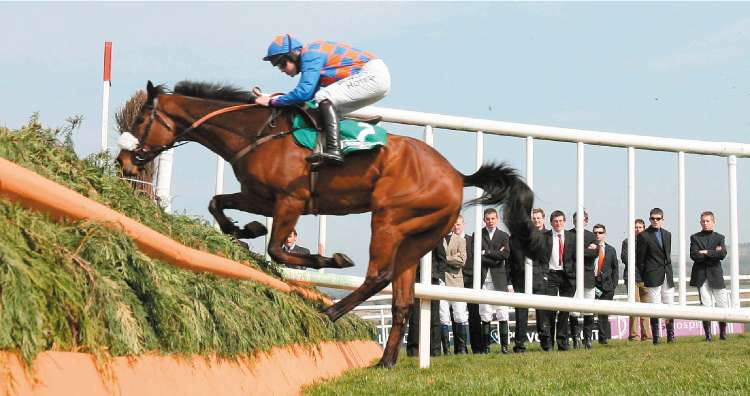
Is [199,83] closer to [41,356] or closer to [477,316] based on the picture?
[41,356]

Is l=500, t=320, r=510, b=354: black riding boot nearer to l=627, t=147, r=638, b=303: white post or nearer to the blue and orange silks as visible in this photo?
l=627, t=147, r=638, b=303: white post

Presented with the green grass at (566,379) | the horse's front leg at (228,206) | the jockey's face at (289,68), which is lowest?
the green grass at (566,379)

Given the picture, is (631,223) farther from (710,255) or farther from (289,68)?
(710,255)

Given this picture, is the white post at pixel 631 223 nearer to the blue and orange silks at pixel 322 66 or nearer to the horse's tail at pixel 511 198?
the horse's tail at pixel 511 198

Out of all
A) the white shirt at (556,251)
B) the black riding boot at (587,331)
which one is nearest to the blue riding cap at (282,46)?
the white shirt at (556,251)

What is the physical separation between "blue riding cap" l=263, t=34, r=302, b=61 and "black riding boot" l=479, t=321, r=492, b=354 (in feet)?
20.2

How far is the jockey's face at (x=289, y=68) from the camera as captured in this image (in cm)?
732

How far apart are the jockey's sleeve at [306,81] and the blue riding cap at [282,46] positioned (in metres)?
0.10

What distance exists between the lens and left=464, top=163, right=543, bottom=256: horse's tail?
7.81 m

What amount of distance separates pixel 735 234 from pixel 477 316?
494 centimetres

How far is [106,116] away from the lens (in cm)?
701

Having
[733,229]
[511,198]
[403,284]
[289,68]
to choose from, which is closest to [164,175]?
[289,68]

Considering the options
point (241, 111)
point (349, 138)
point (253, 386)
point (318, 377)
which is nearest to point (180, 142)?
point (241, 111)

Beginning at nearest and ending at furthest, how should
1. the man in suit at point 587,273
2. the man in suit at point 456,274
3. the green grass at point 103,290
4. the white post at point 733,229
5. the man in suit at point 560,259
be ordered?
the green grass at point 103,290 < the white post at point 733,229 < the man in suit at point 587,273 < the man in suit at point 560,259 < the man in suit at point 456,274
